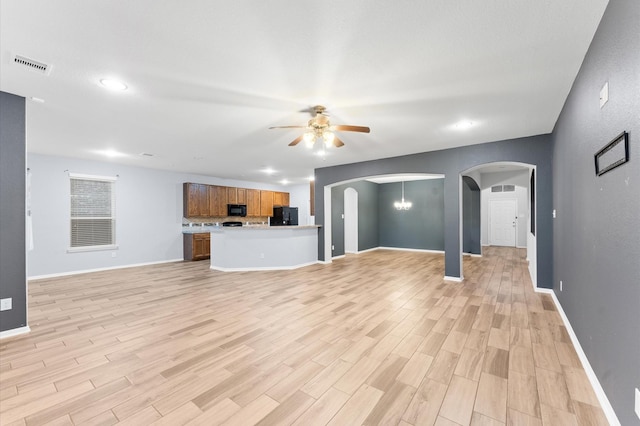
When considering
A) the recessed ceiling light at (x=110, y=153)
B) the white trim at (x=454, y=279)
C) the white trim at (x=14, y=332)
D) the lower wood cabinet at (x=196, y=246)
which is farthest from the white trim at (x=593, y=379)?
the lower wood cabinet at (x=196, y=246)

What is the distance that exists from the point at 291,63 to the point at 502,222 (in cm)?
1067

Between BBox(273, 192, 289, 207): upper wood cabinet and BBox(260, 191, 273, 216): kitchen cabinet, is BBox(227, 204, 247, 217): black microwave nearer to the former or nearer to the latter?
BBox(260, 191, 273, 216): kitchen cabinet

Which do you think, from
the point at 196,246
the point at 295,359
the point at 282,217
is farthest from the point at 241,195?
the point at 295,359

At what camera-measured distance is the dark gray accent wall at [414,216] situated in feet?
30.1

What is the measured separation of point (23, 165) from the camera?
3098 millimetres

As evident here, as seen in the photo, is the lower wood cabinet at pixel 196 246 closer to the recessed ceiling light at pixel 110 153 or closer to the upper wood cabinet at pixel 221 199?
the upper wood cabinet at pixel 221 199

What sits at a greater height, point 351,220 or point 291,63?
point 291,63

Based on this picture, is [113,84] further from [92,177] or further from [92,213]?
[92,213]

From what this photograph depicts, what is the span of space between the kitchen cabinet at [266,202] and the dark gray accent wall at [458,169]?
3.77m

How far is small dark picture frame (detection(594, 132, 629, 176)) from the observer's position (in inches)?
58.7

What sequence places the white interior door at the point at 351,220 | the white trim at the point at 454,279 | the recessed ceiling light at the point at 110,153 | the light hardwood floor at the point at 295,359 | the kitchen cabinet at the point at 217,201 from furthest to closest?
the white interior door at the point at 351,220 → the kitchen cabinet at the point at 217,201 → the recessed ceiling light at the point at 110,153 → the white trim at the point at 454,279 → the light hardwood floor at the point at 295,359

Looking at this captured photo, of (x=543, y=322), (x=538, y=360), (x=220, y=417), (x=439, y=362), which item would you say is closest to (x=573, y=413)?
(x=538, y=360)

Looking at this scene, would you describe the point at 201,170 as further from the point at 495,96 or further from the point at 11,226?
the point at 495,96

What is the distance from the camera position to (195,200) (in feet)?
26.9
